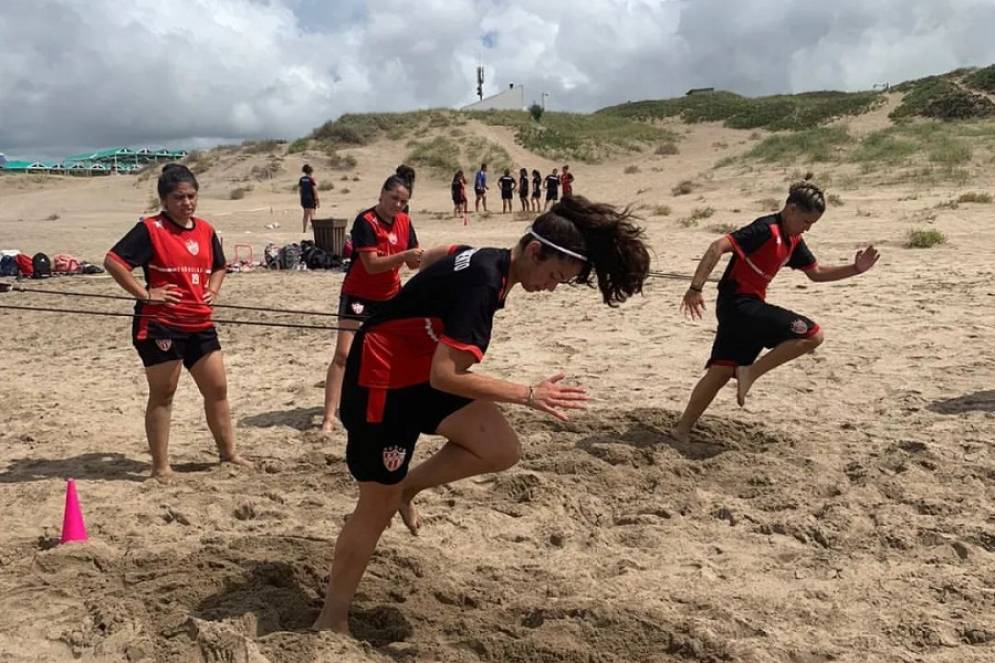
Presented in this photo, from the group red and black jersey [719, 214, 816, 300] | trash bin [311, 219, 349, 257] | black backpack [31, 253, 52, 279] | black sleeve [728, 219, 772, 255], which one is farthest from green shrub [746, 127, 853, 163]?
black sleeve [728, 219, 772, 255]

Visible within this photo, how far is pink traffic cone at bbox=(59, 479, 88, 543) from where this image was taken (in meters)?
4.11

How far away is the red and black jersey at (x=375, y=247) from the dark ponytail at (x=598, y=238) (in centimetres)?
298

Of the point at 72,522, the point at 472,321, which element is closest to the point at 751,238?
the point at 472,321

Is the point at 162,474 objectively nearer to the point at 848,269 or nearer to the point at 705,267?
the point at 705,267

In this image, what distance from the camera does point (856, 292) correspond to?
10070mm

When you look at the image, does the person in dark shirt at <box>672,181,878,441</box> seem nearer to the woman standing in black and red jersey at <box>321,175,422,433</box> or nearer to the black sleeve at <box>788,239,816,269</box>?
the black sleeve at <box>788,239,816,269</box>

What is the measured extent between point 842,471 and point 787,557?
1.22 m

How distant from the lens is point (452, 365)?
2.79 metres

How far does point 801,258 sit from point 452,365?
11.8ft

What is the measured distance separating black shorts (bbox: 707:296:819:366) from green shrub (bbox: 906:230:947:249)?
8765 mm

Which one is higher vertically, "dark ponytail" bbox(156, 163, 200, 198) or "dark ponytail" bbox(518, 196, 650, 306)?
"dark ponytail" bbox(156, 163, 200, 198)

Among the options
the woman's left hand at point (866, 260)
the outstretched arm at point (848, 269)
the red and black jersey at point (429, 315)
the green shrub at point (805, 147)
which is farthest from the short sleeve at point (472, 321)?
the green shrub at point (805, 147)

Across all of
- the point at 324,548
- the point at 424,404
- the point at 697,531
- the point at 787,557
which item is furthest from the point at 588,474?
the point at 424,404

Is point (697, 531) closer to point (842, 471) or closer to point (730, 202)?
point (842, 471)
